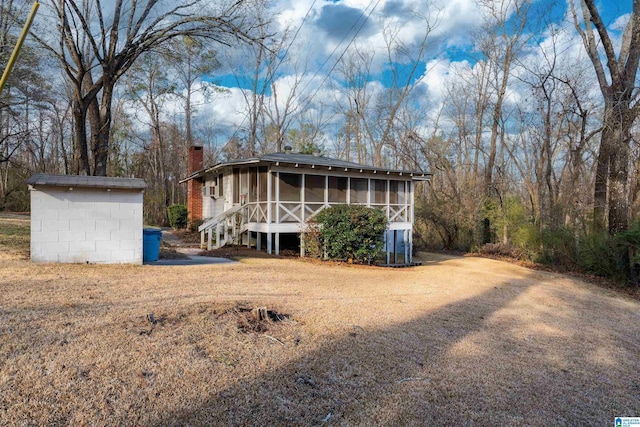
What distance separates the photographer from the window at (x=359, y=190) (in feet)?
45.9

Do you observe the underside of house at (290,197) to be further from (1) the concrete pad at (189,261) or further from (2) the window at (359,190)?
(1) the concrete pad at (189,261)

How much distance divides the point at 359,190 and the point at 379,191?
3.31 ft

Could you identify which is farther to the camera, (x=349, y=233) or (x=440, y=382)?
(x=349, y=233)

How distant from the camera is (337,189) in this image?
13.6m

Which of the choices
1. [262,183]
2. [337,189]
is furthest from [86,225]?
[337,189]

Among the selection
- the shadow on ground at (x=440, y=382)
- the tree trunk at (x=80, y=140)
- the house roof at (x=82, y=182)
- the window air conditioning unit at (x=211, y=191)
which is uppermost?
the tree trunk at (x=80, y=140)

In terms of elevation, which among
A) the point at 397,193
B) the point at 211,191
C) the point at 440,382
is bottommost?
the point at 440,382

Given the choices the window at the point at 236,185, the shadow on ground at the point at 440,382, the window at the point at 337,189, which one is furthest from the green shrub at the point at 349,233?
the shadow on ground at the point at 440,382

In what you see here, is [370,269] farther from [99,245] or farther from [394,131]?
[394,131]

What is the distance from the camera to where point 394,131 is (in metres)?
24.9

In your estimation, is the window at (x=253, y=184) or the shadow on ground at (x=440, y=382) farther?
the window at (x=253, y=184)

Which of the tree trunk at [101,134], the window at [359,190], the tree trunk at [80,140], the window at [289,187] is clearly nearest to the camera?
the tree trunk at [80,140]

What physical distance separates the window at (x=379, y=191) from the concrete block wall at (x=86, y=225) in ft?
28.8

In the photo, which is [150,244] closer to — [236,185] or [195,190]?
[236,185]
